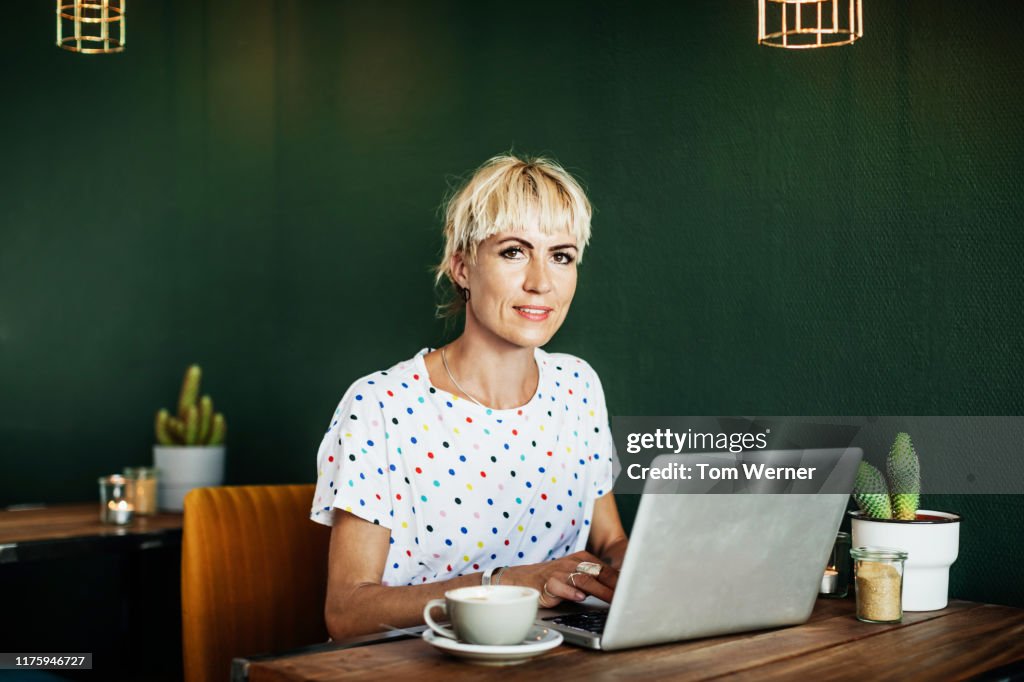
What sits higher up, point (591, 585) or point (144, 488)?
point (591, 585)

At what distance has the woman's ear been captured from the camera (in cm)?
200

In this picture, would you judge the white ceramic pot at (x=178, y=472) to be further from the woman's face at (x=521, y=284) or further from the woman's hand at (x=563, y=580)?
the woman's hand at (x=563, y=580)

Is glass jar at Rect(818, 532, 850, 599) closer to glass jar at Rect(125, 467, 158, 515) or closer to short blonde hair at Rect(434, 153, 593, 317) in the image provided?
short blonde hair at Rect(434, 153, 593, 317)

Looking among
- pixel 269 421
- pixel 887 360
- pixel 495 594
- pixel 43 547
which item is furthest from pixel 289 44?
pixel 495 594

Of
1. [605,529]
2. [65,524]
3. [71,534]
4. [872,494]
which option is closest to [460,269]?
[605,529]

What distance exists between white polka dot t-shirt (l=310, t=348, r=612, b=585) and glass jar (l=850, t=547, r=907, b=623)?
61cm

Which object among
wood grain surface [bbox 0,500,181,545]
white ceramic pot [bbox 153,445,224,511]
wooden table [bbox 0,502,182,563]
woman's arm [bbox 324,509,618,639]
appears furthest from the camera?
white ceramic pot [bbox 153,445,224,511]

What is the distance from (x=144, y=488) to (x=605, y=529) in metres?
1.32

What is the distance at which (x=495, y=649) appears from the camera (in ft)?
4.00

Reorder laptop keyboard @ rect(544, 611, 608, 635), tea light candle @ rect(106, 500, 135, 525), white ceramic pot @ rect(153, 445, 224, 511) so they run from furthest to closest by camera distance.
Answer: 1. white ceramic pot @ rect(153, 445, 224, 511)
2. tea light candle @ rect(106, 500, 135, 525)
3. laptop keyboard @ rect(544, 611, 608, 635)

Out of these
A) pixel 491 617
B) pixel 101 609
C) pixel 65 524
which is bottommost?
pixel 101 609

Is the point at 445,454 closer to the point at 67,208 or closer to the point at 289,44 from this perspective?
the point at 289,44

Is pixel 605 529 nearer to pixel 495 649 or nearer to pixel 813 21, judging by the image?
pixel 495 649

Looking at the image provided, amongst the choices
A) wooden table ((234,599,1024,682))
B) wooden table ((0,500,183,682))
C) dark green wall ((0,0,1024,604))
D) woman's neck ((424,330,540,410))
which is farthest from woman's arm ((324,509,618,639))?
wooden table ((0,500,183,682))
